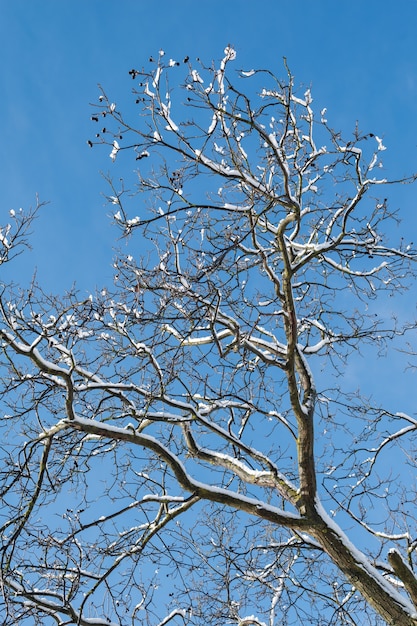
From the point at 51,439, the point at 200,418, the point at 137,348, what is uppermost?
the point at 137,348

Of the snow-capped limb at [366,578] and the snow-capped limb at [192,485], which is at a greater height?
the snow-capped limb at [192,485]

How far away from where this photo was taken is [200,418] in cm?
649

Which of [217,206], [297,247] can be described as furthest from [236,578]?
[217,206]

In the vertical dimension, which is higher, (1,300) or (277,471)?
(1,300)

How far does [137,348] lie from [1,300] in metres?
1.56

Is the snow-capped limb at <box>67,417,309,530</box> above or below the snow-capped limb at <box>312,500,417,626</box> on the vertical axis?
above

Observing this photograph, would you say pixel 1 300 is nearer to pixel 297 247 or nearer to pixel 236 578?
pixel 297 247

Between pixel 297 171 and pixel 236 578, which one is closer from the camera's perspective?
pixel 297 171

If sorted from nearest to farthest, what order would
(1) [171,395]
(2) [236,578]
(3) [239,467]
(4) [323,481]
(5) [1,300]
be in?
(5) [1,300] → (1) [171,395] → (3) [239,467] → (4) [323,481] → (2) [236,578]

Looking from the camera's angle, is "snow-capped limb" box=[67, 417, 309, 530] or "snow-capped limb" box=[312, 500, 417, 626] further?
"snow-capped limb" box=[67, 417, 309, 530]

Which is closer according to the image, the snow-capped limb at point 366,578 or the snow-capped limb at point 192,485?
the snow-capped limb at point 366,578

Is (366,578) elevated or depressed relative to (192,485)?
depressed

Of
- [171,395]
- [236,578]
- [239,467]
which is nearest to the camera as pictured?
[171,395]

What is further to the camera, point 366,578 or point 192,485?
point 192,485
